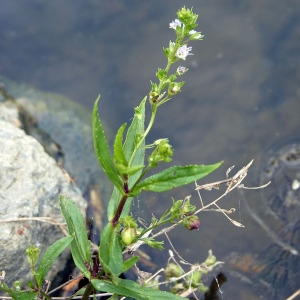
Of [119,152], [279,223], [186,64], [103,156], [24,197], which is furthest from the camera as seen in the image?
[186,64]

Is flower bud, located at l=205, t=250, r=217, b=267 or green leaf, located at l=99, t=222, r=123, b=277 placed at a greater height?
flower bud, located at l=205, t=250, r=217, b=267

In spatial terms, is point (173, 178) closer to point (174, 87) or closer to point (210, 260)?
point (174, 87)

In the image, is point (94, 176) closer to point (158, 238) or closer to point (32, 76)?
point (158, 238)

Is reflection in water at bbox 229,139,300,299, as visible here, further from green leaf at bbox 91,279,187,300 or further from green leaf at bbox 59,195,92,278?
green leaf at bbox 59,195,92,278

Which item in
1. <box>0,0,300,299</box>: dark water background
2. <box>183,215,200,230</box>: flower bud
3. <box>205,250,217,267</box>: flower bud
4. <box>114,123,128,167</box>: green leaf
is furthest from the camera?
<box>0,0,300,299</box>: dark water background

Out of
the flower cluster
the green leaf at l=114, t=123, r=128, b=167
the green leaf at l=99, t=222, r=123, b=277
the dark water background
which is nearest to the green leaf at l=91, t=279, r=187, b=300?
the green leaf at l=99, t=222, r=123, b=277

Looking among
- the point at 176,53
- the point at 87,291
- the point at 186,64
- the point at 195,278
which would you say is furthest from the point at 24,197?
the point at 186,64

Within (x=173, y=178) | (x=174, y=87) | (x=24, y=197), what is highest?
(x=24, y=197)
